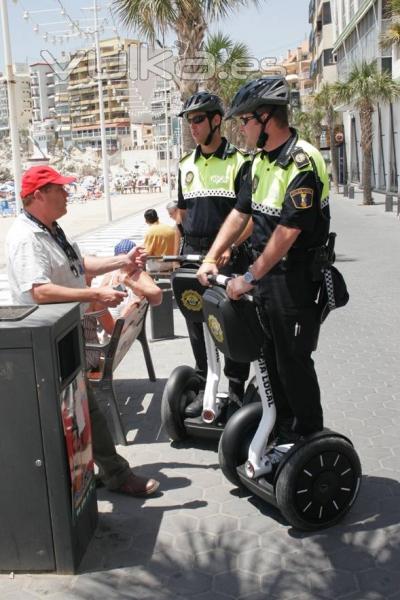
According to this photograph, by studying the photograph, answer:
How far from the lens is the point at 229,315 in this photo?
3.21m

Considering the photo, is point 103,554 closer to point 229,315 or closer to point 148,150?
point 229,315

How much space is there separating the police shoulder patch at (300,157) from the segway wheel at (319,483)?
4.37 ft

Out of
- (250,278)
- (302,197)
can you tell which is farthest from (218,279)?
(302,197)

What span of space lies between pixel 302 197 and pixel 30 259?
56.0 inches

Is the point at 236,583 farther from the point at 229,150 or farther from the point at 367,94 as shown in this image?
the point at 367,94

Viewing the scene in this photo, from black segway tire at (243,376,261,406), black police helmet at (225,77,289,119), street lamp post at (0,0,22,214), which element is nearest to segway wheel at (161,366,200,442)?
black segway tire at (243,376,261,406)

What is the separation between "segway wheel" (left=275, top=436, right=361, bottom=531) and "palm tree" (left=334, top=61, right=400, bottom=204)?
89.7ft

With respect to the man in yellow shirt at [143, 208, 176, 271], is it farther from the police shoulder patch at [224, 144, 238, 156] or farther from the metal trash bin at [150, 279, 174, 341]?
the police shoulder patch at [224, 144, 238, 156]

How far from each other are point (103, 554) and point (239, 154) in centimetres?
258

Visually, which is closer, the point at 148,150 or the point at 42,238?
the point at 42,238

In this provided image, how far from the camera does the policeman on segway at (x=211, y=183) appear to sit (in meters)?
4.25

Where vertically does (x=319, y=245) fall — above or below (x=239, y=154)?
below

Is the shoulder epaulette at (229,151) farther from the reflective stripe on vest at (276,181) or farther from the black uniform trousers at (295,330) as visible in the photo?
the black uniform trousers at (295,330)

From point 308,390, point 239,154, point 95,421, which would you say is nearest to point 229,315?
point 308,390
